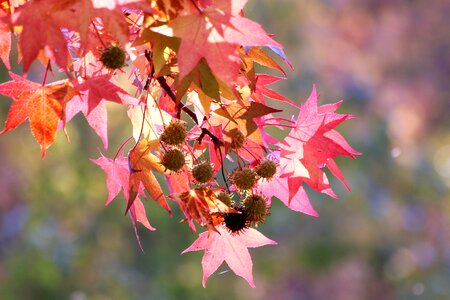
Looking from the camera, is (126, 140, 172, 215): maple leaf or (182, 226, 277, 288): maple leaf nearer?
(126, 140, 172, 215): maple leaf

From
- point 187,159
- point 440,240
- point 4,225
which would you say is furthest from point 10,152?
point 187,159

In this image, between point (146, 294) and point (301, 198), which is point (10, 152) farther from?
point (301, 198)

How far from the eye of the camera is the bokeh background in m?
5.19

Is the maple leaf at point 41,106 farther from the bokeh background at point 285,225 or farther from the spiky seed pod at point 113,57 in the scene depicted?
the bokeh background at point 285,225

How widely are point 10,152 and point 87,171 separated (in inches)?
41.3

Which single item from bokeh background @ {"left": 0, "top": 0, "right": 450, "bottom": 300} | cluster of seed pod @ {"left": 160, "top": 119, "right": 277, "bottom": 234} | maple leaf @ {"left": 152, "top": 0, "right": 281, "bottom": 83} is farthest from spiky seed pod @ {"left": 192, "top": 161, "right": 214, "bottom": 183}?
bokeh background @ {"left": 0, "top": 0, "right": 450, "bottom": 300}

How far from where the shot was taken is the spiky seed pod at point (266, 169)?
3.73ft

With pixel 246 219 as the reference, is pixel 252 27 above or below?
above

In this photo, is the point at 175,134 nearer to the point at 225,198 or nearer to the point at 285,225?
the point at 225,198

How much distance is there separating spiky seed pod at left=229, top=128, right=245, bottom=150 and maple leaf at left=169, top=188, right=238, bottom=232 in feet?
0.23

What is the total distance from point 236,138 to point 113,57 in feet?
0.65

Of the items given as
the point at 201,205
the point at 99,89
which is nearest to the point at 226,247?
the point at 201,205

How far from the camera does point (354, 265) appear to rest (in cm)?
652

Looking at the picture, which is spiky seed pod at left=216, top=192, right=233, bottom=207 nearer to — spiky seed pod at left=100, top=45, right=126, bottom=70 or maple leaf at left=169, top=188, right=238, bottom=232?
maple leaf at left=169, top=188, right=238, bottom=232
